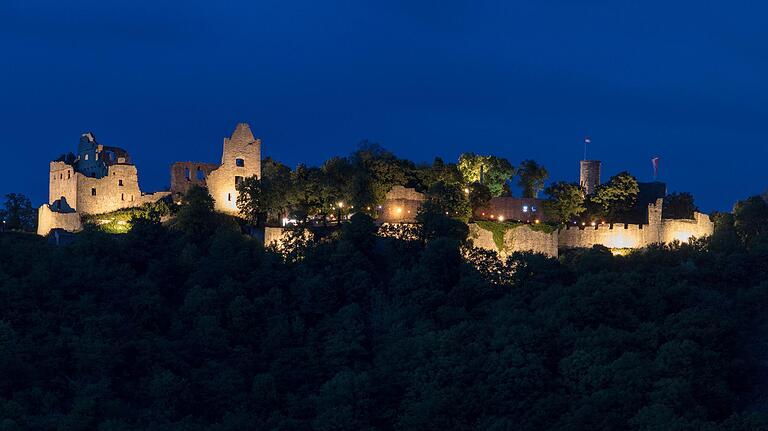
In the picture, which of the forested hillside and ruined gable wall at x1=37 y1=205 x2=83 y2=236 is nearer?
the forested hillside

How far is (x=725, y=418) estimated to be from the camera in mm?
46562

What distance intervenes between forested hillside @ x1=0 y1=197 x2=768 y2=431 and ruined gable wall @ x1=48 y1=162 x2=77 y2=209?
11.2 feet

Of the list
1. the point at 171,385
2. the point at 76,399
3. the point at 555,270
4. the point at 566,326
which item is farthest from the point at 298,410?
the point at 555,270

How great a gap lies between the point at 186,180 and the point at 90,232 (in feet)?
31.4

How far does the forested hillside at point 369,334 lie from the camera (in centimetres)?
4703

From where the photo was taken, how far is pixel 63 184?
6494 centimetres

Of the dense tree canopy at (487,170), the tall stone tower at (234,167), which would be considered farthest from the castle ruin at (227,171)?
the dense tree canopy at (487,170)

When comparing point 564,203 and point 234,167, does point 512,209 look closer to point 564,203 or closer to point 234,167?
point 564,203

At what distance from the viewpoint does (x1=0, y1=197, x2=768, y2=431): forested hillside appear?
47.0 metres

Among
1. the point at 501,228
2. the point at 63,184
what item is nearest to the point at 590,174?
the point at 501,228

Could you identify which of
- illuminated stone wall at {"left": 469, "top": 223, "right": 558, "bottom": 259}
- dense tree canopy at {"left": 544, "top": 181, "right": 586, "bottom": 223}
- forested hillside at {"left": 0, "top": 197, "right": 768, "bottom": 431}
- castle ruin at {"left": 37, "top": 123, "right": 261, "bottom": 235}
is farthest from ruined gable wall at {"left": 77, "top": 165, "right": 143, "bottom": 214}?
dense tree canopy at {"left": 544, "top": 181, "right": 586, "bottom": 223}

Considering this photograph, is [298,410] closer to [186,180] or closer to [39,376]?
[39,376]

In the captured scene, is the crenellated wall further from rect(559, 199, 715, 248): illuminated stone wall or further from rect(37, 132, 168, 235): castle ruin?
rect(37, 132, 168, 235): castle ruin

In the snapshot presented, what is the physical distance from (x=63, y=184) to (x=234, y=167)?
30.2 ft
